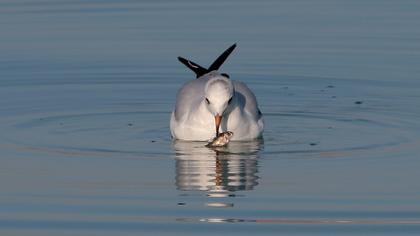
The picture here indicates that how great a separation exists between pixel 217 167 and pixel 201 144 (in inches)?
49.4

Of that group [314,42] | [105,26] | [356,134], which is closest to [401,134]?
[356,134]

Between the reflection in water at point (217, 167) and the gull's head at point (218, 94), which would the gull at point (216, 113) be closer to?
the gull's head at point (218, 94)

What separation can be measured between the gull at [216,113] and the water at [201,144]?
0.20 meters

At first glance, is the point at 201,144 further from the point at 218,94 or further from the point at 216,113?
the point at 218,94

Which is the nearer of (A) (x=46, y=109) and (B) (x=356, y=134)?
(B) (x=356, y=134)

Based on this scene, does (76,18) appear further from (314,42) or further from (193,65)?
(193,65)

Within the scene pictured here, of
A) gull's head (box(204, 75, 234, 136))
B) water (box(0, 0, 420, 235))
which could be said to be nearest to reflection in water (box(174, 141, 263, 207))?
water (box(0, 0, 420, 235))

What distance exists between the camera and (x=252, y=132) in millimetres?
14250

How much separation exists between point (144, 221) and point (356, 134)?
13.0 feet

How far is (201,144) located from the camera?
46.5ft

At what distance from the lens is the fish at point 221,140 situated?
45.3 feet

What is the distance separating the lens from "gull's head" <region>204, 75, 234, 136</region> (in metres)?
13.8

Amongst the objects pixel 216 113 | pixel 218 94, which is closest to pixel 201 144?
pixel 216 113

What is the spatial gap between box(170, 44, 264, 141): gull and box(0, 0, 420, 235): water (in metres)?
0.20
